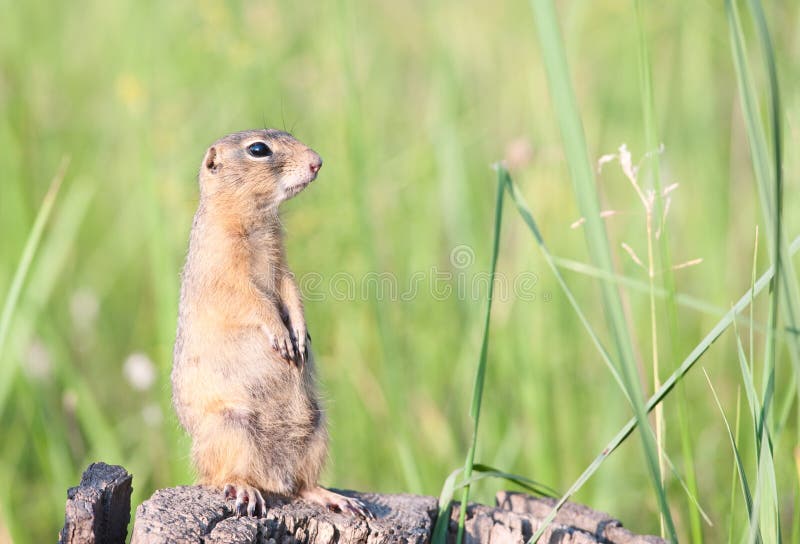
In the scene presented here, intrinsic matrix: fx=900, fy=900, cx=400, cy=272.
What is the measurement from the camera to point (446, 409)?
5465mm

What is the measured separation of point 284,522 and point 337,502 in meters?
0.29

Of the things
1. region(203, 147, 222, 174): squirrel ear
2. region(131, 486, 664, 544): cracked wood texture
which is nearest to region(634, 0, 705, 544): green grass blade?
region(131, 486, 664, 544): cracked wood texture

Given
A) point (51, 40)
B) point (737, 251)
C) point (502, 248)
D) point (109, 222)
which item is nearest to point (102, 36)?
point (51, 40)

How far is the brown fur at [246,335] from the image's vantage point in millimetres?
3156

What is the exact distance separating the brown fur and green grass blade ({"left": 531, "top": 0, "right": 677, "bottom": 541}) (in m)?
1.44

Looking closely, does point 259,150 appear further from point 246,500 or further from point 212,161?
point 246,500

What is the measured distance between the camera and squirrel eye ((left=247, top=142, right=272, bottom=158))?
3.64 m

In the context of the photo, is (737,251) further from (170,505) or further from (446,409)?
(170,505)

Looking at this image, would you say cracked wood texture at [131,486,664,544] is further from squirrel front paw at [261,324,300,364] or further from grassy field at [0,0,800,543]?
grassy field at [0,0,800,543]

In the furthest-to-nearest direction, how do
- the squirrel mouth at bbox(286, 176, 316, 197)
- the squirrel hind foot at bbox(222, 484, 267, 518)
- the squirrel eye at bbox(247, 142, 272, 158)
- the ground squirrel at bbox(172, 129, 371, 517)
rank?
the squirrel eye at bbox(247, 142, 272, 158), the squirrel mouth at bbox(286, 176, 316, 197), the ground squirrel at bbox(172, 129, 371, 517), the squirrel hind foot at bbox(222, 484, 267, 518)

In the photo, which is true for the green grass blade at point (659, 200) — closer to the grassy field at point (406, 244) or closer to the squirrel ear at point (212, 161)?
the grassy field at point (406, 244)

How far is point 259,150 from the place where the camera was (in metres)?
3.65

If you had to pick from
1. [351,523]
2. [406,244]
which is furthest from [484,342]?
[406,244]

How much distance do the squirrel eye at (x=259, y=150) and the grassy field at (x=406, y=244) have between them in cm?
67
